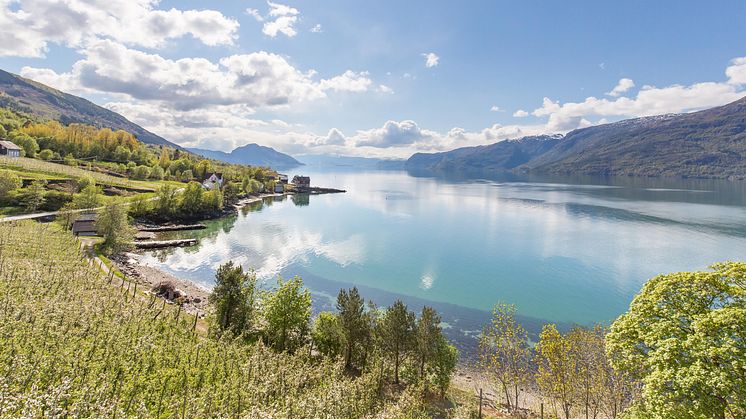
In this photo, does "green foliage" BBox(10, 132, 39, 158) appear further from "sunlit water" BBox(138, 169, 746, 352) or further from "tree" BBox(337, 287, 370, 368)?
"tree" BBox(337, 287, 370, 368)

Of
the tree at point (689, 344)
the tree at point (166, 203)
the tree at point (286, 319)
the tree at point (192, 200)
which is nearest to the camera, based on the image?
the tree at point (689, 344)

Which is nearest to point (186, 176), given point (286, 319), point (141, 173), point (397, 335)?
point (141, 173)

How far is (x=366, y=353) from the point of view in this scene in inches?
1140

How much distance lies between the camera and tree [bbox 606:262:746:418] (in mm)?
12508

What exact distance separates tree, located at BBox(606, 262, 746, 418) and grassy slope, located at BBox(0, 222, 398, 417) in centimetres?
1330

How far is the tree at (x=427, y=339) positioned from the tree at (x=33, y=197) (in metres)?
92.1

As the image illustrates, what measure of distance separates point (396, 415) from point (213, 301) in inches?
852

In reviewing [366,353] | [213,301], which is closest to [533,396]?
[366,353]

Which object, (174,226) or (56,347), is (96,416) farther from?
(174,226)

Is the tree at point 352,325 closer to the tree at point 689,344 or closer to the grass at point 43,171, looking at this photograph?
the tree at point 689,344

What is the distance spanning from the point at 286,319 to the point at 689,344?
88.2 feet

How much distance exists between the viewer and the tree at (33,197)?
7481cm

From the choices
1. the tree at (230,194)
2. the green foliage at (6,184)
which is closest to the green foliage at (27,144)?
the green foliage at (6,184)

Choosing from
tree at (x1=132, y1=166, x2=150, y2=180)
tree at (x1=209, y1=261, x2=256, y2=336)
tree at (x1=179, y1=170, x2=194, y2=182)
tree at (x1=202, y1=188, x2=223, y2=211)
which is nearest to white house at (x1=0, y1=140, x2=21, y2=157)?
tree at (x1=132, y1=166, x2=150, y2=180)
